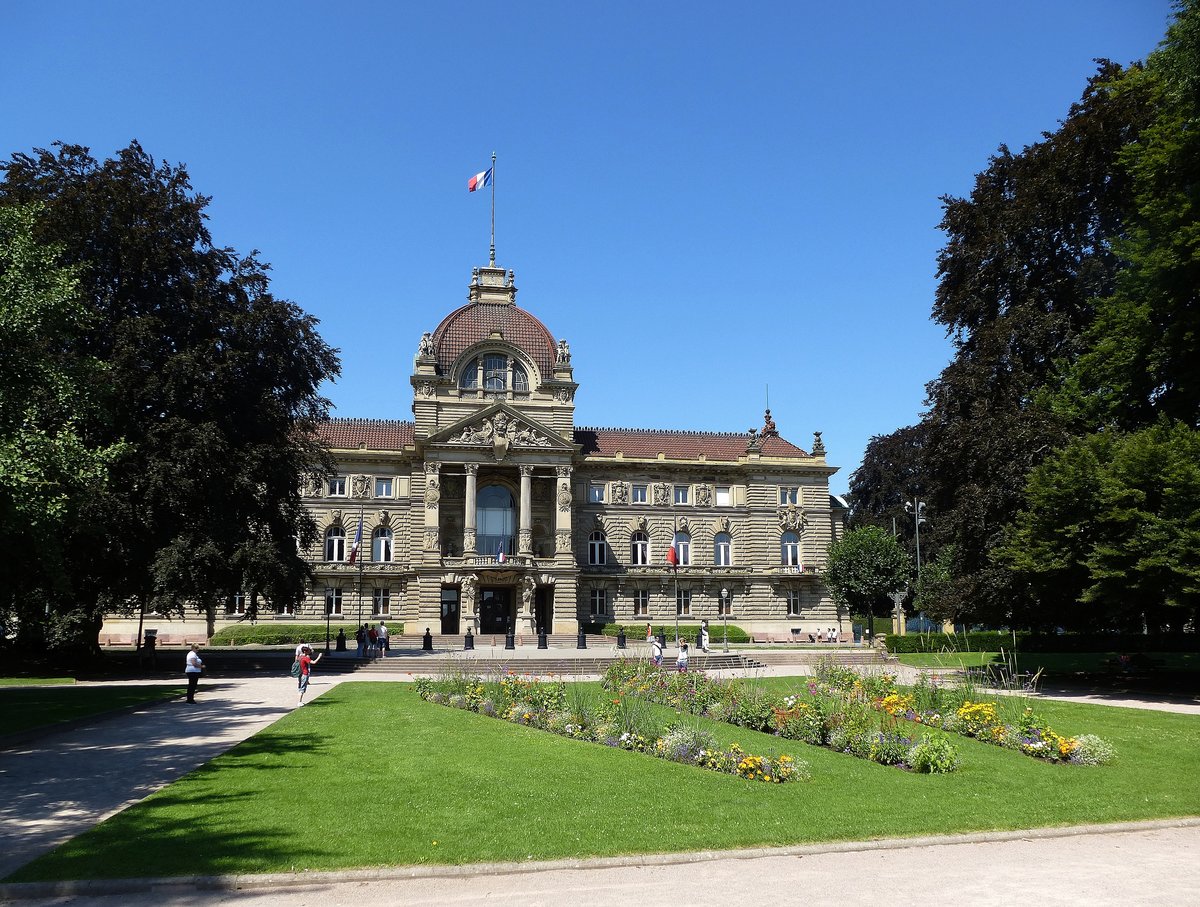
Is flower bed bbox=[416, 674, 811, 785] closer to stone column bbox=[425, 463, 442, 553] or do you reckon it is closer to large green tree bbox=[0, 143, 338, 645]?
large green tree bbox=[0, 143, 338, 645]

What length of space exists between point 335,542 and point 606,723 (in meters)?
53.1

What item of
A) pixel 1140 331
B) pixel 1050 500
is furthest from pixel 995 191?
pixel 1050 500

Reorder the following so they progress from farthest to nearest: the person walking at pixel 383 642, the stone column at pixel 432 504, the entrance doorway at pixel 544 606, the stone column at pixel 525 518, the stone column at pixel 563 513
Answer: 1. the stone column at pixel 563 513
2. the entrance doorway at pixel 544 606
3. the stone column at pixel 432 504
4. the stone column at pixel 525 518
5. the person walking at pixel 383 642

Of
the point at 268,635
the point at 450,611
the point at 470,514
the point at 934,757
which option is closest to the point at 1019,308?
the point at 934,757

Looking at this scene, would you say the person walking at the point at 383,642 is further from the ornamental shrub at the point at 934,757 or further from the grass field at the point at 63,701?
the ornamental shrub at the point at 934,757

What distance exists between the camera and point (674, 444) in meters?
77.8

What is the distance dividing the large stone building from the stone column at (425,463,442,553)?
102 mm

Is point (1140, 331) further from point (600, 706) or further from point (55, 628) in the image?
point (55, 628)

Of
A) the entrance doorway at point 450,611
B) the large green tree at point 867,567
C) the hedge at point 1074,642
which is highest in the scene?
the large green tree at point 867,567

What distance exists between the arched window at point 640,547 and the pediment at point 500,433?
10.7 m

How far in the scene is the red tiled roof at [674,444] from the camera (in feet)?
247

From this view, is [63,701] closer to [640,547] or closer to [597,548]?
[597,548]

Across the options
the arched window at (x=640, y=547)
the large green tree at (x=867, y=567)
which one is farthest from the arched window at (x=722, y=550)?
the large green tree at (x=867, y=567)

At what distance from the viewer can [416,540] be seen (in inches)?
2640
